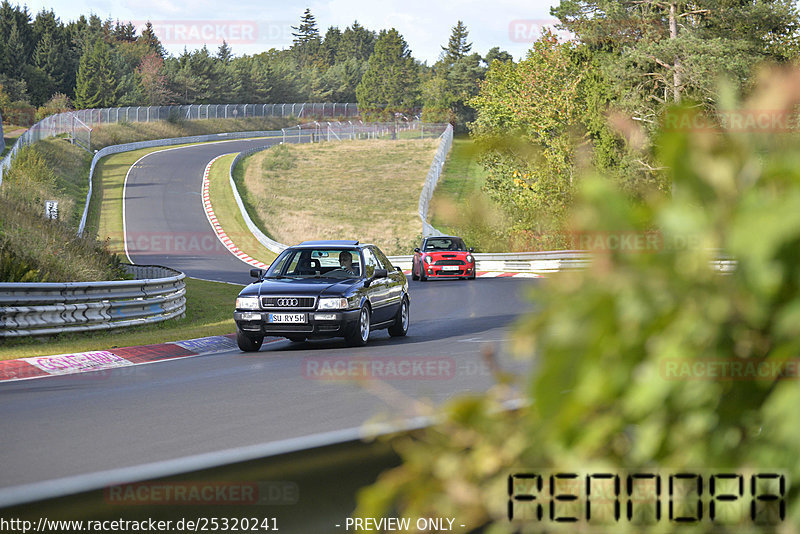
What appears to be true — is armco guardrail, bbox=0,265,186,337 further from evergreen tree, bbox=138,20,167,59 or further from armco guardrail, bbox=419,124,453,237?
evergreen tree, bbox=138,20,167,59

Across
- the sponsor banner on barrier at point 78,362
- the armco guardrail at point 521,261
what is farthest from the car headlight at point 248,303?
the armco guardrail at point 521,261

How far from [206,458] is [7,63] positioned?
106 m

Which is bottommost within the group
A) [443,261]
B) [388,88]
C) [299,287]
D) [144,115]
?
[443,261]

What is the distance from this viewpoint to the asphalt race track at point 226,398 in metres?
7.20

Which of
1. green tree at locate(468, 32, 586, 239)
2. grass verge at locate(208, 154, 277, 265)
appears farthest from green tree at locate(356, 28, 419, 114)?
green tree at locate(468, 32, 586, 239)

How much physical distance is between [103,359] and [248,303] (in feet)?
7.73

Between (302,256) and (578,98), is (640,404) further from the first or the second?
(578,98)

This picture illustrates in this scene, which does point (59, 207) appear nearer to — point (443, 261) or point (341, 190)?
point (443, 261)

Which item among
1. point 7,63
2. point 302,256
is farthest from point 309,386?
point 7,63

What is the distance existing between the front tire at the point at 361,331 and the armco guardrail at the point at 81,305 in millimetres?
4723

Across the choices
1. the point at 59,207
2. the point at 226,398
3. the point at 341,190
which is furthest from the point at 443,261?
the point at 341,190

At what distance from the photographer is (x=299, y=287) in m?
14.7

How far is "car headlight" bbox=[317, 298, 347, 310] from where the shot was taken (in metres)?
14.4

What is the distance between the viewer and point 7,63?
98062 mm
